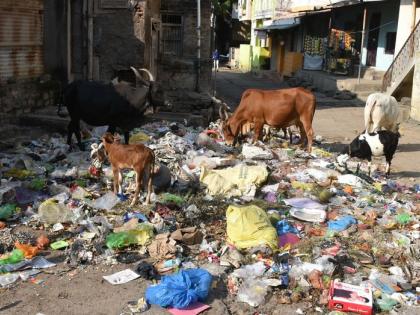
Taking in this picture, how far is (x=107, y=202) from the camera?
6.82m

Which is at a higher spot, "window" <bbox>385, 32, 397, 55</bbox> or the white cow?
"window" <bbox>385, 32, 397, 55</bbox>

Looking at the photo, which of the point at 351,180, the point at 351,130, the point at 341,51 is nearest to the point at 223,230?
the point at 351,180

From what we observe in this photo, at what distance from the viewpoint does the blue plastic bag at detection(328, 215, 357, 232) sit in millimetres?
6580

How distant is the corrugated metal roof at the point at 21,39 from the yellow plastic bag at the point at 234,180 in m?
5.13

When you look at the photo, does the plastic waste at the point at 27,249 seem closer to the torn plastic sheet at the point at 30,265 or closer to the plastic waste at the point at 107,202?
the torn plastic sheet at the point at 30,265

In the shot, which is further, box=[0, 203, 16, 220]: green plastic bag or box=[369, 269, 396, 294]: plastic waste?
box=[0, 203, 16, 220]: green plastic bag

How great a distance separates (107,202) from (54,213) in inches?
26.7

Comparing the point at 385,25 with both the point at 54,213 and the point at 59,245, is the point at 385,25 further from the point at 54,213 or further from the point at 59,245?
the point at 59,245

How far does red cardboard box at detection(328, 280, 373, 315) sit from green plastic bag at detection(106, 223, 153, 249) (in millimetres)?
2010

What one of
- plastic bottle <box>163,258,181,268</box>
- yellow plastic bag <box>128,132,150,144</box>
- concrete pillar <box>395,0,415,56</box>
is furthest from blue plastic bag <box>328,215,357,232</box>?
concrete pillar <box>395,0,415,56</box>

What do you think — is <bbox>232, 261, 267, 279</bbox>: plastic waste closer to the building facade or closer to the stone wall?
the stone wall

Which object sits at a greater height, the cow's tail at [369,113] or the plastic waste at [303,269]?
the cow's tail at [369,113]

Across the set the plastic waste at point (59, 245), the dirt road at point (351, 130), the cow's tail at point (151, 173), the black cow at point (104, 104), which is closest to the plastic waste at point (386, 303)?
the cow's tail at point (151, 173)

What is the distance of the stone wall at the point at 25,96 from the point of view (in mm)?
10703
